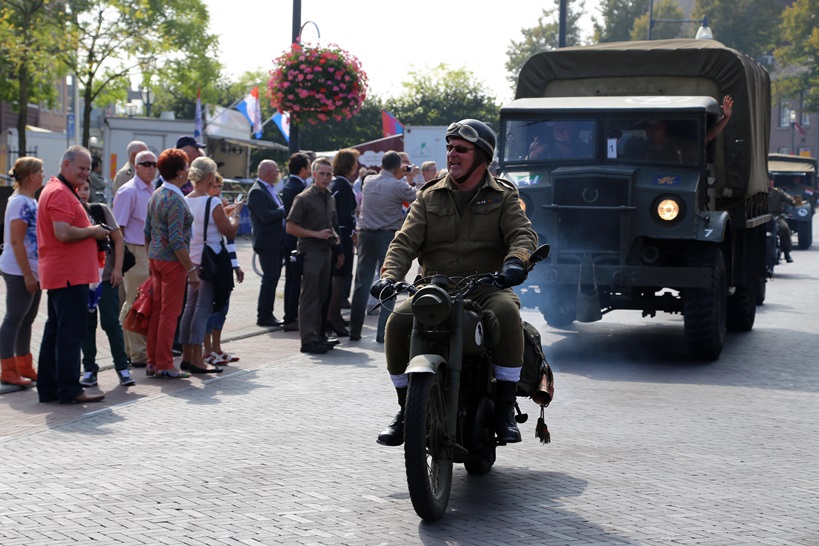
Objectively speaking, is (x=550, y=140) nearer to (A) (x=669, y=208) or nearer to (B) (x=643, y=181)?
(B) (x=643, y=181)

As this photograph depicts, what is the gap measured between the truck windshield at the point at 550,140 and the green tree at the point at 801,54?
53.7 m

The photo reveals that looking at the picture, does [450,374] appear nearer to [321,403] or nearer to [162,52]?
[321,403]

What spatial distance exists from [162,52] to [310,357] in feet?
95.3

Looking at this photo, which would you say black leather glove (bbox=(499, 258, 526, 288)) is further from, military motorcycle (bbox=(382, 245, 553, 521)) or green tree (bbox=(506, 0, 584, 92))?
green tree (bbox=(506, 0, 584, 92))

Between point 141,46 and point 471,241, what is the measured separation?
33.5 m

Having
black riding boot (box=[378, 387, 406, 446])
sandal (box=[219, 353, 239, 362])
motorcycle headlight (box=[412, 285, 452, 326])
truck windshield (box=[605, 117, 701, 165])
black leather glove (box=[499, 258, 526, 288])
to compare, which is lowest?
sandal (box=[219, 353, 239, 362])

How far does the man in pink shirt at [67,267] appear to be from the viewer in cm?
882

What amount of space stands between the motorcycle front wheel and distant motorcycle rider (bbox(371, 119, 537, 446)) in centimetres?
44

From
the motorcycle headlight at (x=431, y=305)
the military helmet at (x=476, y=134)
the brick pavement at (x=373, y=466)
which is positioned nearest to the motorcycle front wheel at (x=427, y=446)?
the brick pavement at (x=373, y=466)

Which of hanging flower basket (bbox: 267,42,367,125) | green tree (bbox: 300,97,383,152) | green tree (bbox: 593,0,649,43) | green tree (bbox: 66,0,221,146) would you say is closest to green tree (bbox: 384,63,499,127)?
green tree (bbox: 300,97,383,152)

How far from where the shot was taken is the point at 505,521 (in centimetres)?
571

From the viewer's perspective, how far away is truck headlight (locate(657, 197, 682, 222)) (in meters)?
11.7

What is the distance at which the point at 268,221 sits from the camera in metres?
13.4

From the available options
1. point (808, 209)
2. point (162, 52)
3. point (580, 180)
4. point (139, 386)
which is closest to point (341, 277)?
point (580, 180)
